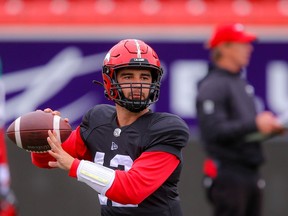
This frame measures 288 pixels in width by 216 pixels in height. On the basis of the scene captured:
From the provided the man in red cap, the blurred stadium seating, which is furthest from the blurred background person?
the blurred stadium seating

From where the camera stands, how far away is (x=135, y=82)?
4.04 metres

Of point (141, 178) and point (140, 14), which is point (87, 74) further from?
point (141, 178)

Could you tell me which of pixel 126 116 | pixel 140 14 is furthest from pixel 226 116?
pixel 140 14

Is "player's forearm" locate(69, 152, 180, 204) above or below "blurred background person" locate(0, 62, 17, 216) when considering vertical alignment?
above

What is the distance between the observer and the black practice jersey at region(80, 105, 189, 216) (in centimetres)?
401

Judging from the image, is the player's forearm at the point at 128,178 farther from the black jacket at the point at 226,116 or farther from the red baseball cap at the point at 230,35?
the red baseball cap at the point at 230,35

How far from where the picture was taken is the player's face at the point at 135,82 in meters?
4.00

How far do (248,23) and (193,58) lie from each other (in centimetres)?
82

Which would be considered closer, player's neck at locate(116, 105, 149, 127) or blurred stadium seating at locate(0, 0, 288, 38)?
player's neck at locate(116, 105, 149, 127)

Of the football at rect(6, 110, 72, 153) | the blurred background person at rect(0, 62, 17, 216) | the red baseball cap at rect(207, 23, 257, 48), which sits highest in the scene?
the football at rect(6, 110, 72, 153)

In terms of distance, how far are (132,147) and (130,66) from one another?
37 centimetres

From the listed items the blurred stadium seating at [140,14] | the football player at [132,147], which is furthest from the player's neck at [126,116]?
the blurred stadium seating at [140,14]

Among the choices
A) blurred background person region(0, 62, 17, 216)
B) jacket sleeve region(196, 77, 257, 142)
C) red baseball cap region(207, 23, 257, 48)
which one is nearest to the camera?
jacket sleeve region(196, 77, 257, 142)

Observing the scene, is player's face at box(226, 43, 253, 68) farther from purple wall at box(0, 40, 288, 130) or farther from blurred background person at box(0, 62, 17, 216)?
purple wall at box(0, 40, 288, 130)
